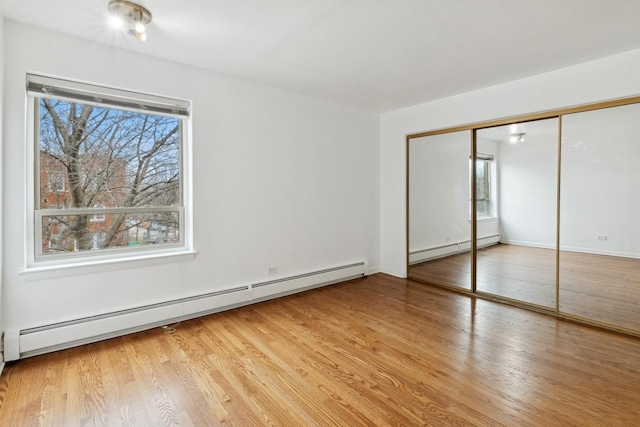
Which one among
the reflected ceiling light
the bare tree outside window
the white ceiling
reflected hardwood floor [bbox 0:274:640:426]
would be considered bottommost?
reflected hardwood floor [bbox 0:274:640:426]

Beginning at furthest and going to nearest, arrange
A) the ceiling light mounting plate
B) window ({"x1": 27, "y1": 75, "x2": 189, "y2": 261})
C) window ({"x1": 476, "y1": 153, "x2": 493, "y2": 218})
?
window ({"x1": 476, "y1": 153, "x2": 493, "y2": 218}) < window ({"x1": 27, "y1": 75, "x2": 189, "y2": 261}) < the ceiling light mounting plate

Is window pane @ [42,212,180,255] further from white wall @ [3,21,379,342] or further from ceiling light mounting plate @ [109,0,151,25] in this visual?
ceiling light mounting plate @ [109,0,151,25]

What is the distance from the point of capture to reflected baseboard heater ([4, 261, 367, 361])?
8.22ft

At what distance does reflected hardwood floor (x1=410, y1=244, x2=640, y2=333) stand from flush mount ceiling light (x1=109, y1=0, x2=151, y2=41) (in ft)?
14.4

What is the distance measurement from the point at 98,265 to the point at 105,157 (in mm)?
1011

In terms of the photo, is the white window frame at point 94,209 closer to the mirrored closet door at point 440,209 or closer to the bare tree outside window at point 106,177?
the bare tree outside window at point 106,177

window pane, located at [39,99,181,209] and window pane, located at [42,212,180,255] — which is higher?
window pane, located at [39,99,181,209]

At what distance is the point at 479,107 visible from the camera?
398 cm

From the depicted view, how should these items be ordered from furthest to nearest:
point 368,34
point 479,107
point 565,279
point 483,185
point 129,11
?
point 483,185
point 479,107
point 565,279
point 368,34
point 129,11

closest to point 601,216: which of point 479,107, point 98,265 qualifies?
point 479,107

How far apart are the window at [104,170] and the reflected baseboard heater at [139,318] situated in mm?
601

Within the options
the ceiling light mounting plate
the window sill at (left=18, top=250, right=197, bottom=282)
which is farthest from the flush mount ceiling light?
the window sill at (left=18, top=250, right=197, bottom=282)

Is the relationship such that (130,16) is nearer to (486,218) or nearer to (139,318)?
(139,318)

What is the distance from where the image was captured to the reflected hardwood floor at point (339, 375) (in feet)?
6.28
